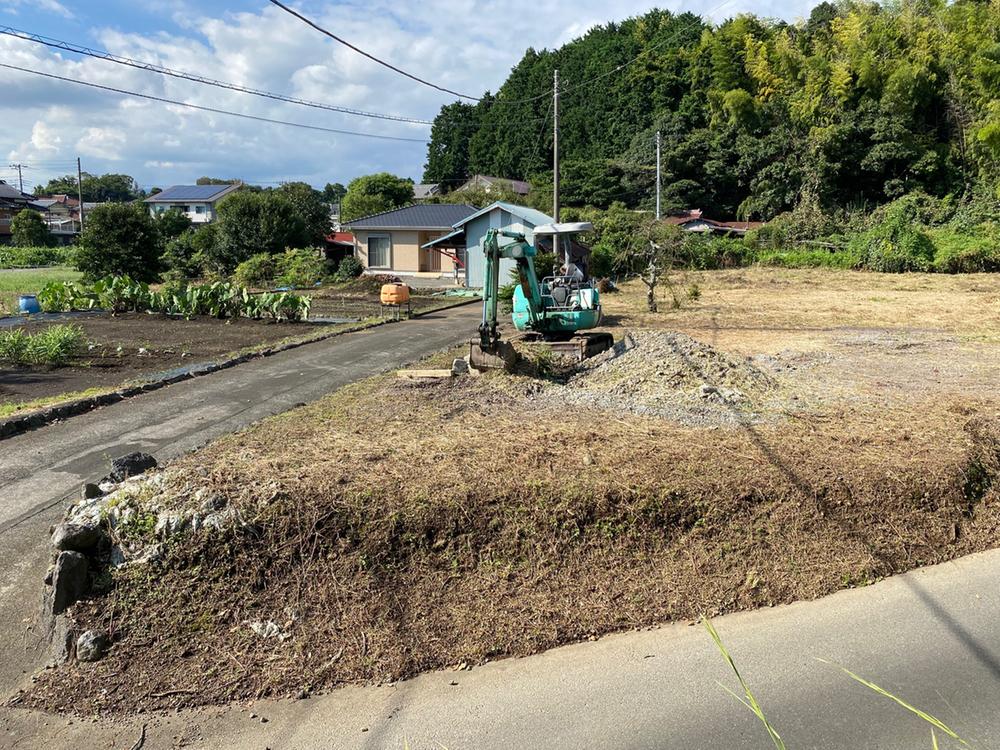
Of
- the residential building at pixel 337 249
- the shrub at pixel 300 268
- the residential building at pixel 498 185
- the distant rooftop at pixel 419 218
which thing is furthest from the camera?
the residential building at pixel 498 185

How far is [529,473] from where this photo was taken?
513 centimetres

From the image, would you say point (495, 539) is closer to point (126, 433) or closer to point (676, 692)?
point (676, 692)

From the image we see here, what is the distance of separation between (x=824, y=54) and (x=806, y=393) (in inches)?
1937

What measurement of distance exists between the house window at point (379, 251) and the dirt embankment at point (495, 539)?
27.9 m

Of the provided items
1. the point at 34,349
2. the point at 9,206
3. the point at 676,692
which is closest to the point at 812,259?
the point at 34,349

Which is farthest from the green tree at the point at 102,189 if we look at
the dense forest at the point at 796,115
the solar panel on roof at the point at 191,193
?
the dense forest at the point at 796,115

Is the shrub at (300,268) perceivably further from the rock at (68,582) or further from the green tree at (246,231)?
the rock at (68,582)

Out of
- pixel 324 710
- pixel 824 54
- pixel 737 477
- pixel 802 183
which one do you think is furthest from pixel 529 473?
pixel 824 54

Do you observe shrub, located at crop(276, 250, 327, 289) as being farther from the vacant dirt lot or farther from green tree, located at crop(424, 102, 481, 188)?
green tree, located at crop(424, 102, 481, 188)

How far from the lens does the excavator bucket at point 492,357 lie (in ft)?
29.7

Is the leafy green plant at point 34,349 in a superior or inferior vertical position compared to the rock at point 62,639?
superior

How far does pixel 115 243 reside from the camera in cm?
2517

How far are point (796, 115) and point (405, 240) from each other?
3003 centimetres

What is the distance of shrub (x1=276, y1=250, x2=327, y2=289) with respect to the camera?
2722cm
